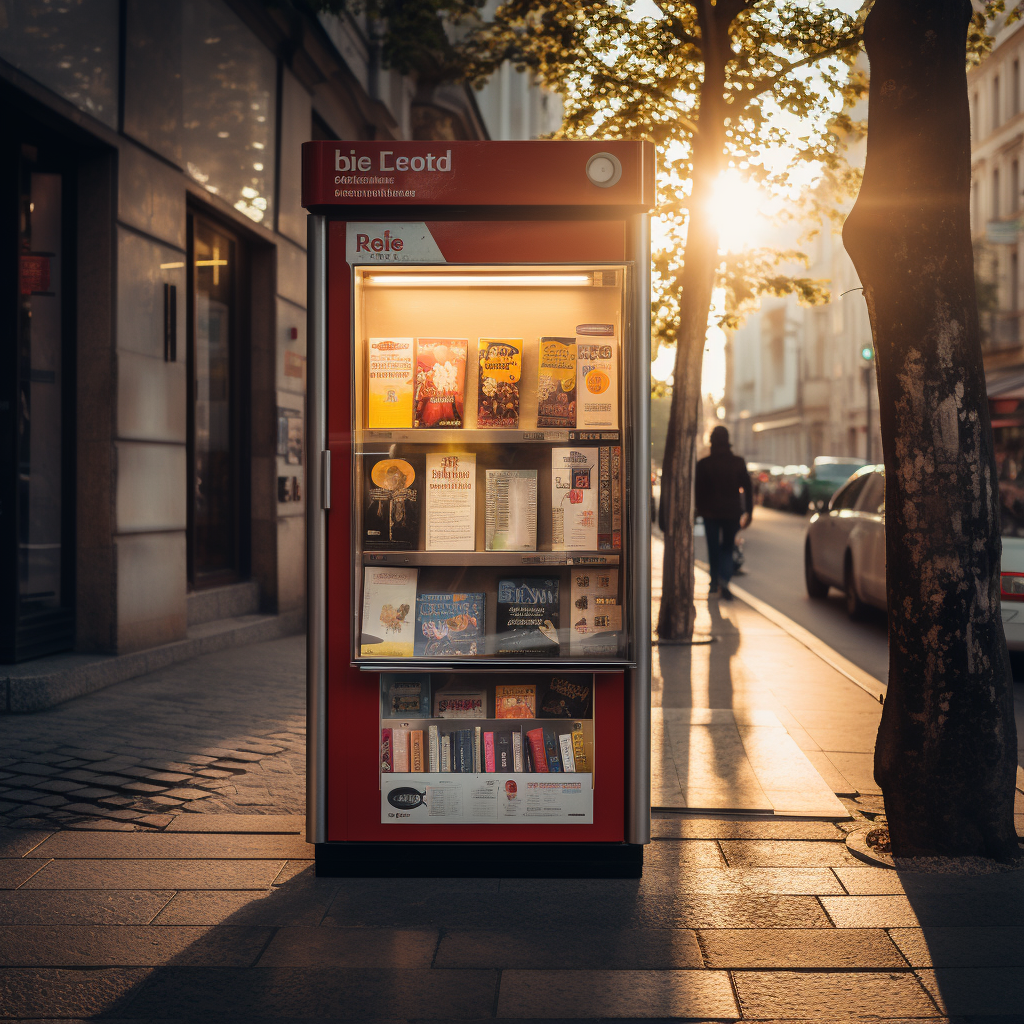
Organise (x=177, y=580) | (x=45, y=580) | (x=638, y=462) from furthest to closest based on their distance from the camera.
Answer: (x=177, y=580) → (x=45, y=580) → (x=638, y=462)

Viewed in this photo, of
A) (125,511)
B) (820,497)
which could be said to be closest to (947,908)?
(125,511)

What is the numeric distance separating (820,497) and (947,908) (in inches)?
1180

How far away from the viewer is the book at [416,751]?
436 cm

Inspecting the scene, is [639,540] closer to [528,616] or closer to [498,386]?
[528,616]

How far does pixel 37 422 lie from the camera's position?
7.79 meters

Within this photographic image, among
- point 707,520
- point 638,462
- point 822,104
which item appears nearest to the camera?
point 638,462

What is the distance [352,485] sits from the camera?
4254mm

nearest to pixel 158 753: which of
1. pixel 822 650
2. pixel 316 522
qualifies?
pixel 316 522

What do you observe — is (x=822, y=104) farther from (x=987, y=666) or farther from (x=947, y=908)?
(x=947, y=908)

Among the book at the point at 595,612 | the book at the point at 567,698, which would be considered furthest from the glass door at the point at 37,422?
the book at the point at 595,612

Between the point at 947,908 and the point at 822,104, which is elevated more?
the point at 822,104

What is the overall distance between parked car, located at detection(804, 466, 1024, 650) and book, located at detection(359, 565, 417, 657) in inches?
242

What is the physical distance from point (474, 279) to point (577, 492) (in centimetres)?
88

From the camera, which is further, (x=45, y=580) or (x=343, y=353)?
(x=45, y=580)
